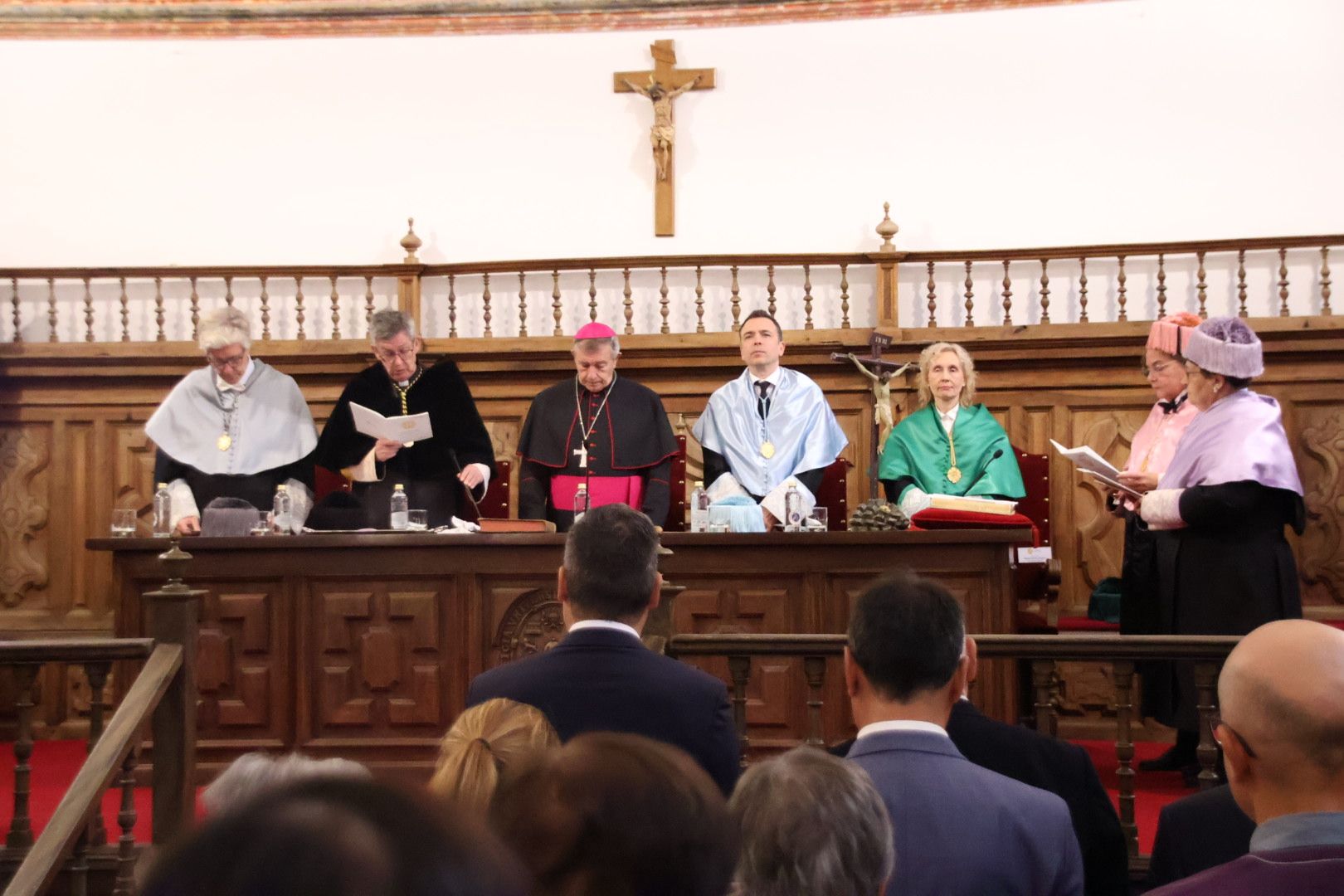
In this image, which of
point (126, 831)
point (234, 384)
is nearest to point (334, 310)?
point (234, 384)

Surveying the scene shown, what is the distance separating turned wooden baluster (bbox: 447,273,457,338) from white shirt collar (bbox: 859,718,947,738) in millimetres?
7089

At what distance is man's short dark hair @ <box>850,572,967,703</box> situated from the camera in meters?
2.23

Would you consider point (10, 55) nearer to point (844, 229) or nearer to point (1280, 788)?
point (844, 229)

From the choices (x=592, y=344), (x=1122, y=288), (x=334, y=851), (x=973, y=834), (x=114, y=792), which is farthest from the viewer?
(x=1122, y=288)

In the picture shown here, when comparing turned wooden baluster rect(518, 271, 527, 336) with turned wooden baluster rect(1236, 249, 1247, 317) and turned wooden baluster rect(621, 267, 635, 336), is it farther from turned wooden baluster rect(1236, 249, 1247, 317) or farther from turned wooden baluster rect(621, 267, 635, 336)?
turned wooden baluster rect(1236, 249, 1247, 317)

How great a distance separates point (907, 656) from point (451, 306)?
7.35 m

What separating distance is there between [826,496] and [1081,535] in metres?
1.95

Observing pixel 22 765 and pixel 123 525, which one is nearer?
pixel 22 765

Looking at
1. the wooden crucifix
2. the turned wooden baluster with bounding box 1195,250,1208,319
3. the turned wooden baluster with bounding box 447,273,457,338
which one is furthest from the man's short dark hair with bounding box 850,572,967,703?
the wooden crucifix

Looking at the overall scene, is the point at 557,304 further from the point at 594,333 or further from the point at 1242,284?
the point at 1242,284

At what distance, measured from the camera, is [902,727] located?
2188mm

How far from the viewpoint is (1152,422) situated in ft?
20.9

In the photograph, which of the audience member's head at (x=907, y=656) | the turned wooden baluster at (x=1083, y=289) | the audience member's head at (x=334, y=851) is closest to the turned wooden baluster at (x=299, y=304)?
the turned wooden baluster at (x=1083, y=289)

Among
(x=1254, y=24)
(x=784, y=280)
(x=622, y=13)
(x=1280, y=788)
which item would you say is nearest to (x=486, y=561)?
(x=1280, y=788)
